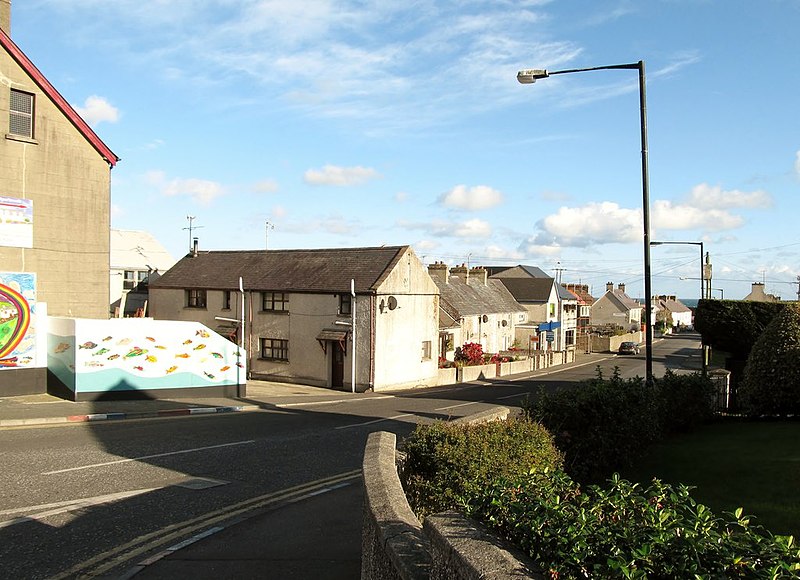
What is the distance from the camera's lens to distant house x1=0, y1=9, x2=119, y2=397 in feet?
77.6

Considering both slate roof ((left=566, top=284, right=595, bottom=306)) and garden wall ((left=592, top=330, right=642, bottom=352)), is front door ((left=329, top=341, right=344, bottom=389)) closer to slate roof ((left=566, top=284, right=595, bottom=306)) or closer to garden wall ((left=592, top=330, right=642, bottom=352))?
garden wall ((left=592, top=330, right=642, bottom=352))

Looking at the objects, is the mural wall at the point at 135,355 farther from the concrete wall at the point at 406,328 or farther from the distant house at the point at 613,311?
the distant house at the point at 613,311

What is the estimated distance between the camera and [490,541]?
4125 millimetres

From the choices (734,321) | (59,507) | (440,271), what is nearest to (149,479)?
(59,507)

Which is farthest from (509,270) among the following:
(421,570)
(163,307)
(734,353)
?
(421,570)

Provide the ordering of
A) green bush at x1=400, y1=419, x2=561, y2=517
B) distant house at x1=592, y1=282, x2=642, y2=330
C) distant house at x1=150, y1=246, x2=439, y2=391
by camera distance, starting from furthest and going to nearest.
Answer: distant house at x1=592, y1=282, x2=642, y2=330 < distant house at x1=150, y1=246, x2=439, y2=391 < green bush at x1=400, y1=419, x2=561, y2=517

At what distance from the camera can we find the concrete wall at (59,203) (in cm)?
2412

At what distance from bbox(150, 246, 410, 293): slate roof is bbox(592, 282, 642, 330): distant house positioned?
259 ft

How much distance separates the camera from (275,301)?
40.0m

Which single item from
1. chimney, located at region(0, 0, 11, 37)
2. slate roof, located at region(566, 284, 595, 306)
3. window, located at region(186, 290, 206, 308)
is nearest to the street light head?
chimney, located at region(0, 0, 11, 37)

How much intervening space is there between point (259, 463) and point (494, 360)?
40.9 metres

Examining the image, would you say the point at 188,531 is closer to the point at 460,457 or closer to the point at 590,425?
the point at 460,457

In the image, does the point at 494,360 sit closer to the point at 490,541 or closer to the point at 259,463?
the point at 259,463

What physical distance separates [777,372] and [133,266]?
4570 centimetres
